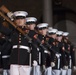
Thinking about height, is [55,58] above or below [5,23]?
below

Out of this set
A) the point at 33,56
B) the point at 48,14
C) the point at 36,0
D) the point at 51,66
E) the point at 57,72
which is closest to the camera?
the point at 33,56

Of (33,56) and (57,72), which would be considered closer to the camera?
(33,56)

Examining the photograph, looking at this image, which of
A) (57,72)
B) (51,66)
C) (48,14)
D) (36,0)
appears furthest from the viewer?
(36,0)

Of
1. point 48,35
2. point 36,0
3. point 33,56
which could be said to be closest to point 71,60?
point 48,35

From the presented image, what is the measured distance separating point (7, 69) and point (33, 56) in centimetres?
56

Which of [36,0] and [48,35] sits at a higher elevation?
[36,0]

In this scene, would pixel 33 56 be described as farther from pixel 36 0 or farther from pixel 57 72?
pixel 36 0

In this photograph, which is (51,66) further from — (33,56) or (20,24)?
(20,24)

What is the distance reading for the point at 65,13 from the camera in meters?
14.5

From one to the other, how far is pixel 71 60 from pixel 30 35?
3439 mm

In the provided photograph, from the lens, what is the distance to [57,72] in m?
7.32

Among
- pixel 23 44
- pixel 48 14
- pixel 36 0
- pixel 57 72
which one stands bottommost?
pixel 57 72

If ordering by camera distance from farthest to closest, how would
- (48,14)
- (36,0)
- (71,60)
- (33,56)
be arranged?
(36,0) → (48,14) → (71,60) → (33,56)

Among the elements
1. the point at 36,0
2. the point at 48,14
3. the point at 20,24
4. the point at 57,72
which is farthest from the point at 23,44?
the point at 36,0
